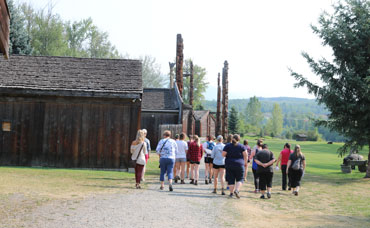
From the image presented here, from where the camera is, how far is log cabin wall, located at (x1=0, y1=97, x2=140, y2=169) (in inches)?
805

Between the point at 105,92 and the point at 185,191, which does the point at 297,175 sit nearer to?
Result: the point at 185,191

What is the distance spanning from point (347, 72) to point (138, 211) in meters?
16.1

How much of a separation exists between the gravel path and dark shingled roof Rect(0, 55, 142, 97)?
8338 millimetres

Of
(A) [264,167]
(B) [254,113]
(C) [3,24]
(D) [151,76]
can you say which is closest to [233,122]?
(D) [151,76]

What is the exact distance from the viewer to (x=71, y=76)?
21.8 m

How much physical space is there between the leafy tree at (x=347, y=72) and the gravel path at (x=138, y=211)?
12.1m

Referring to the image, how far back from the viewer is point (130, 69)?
22844mm

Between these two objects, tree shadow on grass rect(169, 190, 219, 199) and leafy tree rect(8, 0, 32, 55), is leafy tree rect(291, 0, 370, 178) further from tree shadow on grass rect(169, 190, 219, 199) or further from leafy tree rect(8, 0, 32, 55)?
leafy tree rect(8, 0, 32, 55)

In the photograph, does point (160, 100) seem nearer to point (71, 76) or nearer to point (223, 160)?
point (71, 76)

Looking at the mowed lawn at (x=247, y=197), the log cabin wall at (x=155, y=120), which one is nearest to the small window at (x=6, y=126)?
the mowed lawn at (x=247, y=197)

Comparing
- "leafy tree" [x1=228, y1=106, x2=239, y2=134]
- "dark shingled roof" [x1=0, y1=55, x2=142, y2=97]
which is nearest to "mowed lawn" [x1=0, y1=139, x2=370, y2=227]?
"dark shingled roof" [x1=0, y1=55, x2=142, y2=97]

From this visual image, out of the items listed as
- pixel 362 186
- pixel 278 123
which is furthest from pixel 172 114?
pixel 278 123

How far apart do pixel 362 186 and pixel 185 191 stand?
32.6ft

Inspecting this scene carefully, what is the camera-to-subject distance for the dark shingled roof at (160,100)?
120ft
